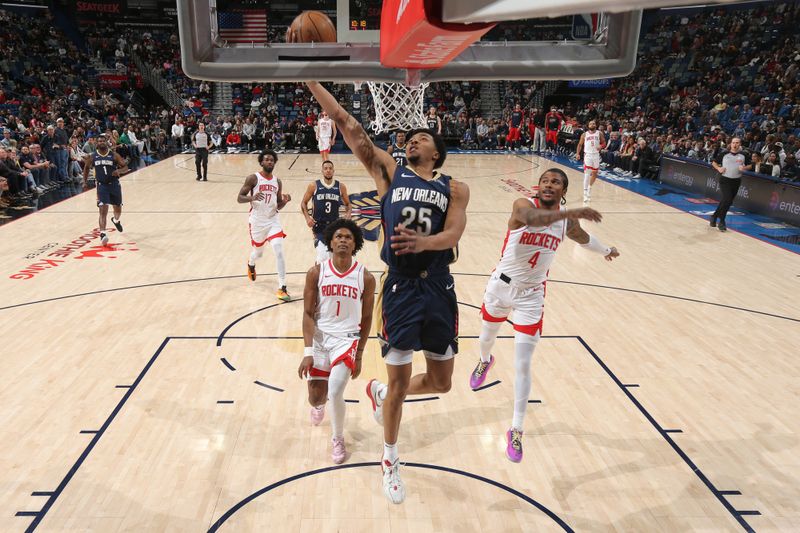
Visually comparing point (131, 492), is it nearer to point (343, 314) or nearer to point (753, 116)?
point (343, 314)

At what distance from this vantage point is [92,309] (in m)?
7.52

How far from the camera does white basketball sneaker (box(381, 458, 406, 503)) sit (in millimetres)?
4004

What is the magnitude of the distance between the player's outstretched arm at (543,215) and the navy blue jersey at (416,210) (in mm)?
705

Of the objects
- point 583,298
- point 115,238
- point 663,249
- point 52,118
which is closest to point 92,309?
point 115,238

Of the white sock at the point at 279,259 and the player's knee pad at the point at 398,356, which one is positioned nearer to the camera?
the player's knee pad at the point at 398,356

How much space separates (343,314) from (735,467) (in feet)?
9.97

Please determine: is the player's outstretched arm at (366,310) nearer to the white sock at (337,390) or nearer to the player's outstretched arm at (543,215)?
the white sock at (337,390)

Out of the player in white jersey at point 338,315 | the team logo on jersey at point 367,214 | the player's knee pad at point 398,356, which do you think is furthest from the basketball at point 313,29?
the team logo on jersey at point 367,214

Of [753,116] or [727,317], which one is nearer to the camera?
[727,317]

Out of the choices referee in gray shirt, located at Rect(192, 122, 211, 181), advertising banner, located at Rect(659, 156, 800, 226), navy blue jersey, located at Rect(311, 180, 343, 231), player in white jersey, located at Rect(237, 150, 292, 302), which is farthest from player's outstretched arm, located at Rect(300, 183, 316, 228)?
referee in gray shirt, located at Rect(192, 122, 211, 181)

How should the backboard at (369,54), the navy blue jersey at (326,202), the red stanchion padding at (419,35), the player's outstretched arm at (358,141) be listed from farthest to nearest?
the navy blue jersey at (326,202) < the player's outstretched arm at (358,141) < the backboard at (369,54) < the red stanchion padding at (419,35)

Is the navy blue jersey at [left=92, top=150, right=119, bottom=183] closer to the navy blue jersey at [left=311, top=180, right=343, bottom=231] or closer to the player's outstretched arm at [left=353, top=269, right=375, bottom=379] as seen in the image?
the navy blue jersey at [left=311, top=180, right=343, bottom=231]

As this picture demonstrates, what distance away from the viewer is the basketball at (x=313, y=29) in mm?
4133

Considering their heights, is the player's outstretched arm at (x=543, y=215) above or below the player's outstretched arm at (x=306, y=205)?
above
